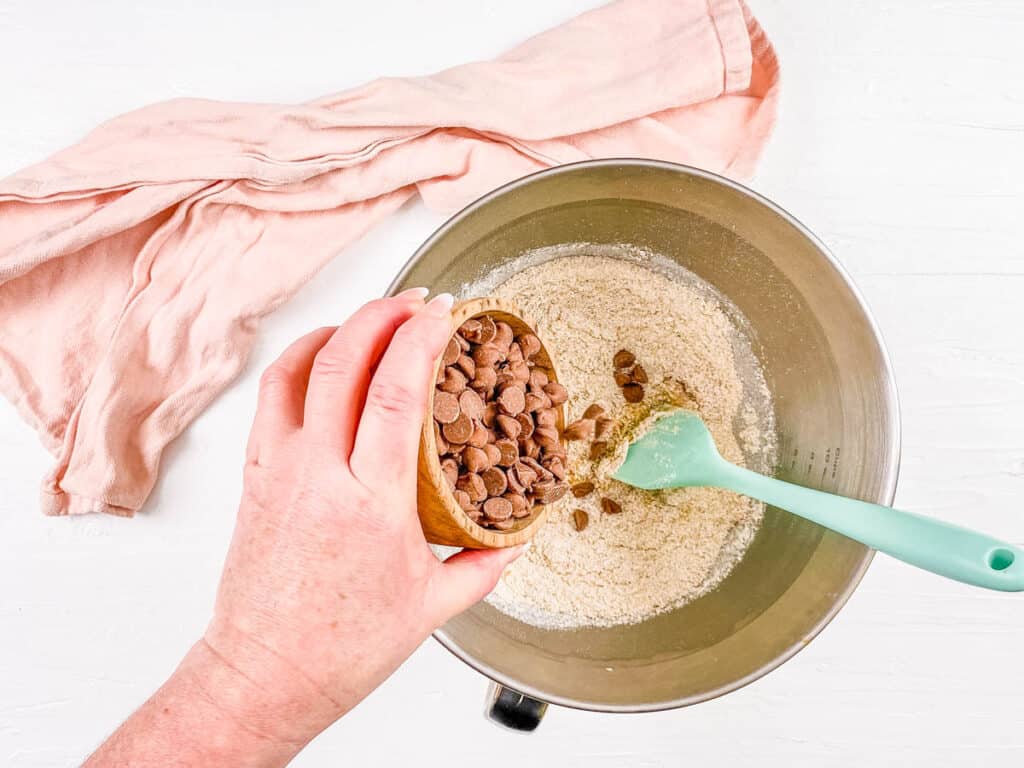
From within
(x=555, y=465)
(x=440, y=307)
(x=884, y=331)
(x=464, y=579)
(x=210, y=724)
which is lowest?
(x=210, y=724)

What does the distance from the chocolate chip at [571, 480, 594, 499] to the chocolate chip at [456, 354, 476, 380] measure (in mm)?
258

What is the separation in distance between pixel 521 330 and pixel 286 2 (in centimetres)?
57

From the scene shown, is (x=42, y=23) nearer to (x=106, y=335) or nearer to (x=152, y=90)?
(x=152, y=90)

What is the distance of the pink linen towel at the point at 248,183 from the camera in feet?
2.99

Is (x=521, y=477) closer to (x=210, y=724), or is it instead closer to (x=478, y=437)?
(x=478, y=437)

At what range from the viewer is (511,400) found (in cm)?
73

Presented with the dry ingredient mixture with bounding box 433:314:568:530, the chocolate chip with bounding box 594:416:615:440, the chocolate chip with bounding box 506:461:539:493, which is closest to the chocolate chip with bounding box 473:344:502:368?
the dry ingredient mixture with bounding box 433:314:568:530

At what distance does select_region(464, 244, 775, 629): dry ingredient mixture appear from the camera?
911 mm

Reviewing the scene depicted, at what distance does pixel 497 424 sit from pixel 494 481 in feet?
0.20

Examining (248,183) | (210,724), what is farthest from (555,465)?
(248,183)

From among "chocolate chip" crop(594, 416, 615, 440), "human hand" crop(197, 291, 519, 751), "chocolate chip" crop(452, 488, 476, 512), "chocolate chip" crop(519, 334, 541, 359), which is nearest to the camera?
"human hand" crop(197, 291, 519, 751)

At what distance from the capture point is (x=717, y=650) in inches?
33.9

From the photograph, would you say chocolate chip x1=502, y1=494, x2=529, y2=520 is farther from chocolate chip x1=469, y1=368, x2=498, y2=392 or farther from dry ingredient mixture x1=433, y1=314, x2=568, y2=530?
chocolate chip x1=469, y1=368, x2=498, y2=392

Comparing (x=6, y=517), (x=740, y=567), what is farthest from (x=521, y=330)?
(x=6, y=517)
